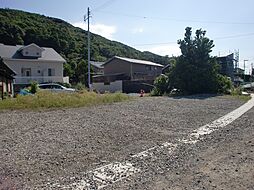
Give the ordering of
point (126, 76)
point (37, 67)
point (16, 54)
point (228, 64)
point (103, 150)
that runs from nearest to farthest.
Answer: point (103, 150), point (16, 54), point (37, 67), point (126, 76), point (228, 64)

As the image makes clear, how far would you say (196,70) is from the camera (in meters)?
26.7

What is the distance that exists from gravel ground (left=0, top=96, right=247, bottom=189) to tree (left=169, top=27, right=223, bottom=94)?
1657 cm

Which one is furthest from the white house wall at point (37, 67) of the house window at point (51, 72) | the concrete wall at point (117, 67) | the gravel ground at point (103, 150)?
the gravel ground at point (103, 150)

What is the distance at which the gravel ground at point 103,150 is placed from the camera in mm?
4777

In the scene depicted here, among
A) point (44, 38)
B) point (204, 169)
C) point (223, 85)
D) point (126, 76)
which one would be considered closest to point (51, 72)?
point (126, 76)

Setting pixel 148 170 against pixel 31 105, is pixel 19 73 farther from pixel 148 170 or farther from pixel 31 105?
pixel 148 170

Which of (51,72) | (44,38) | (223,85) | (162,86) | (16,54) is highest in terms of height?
(44,38)

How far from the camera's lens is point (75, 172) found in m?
5.12

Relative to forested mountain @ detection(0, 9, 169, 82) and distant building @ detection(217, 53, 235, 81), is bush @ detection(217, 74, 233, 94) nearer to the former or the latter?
distant building @ detection(217, 53, 235, 81)

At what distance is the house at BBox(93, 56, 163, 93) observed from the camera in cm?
3641

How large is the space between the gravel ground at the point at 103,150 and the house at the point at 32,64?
1023 inches

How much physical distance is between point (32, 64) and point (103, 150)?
3190 cm

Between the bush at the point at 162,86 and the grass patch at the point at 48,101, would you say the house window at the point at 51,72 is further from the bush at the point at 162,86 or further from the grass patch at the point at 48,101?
the grass patch at the point at 48,101

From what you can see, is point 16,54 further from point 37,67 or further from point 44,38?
point 44,38
